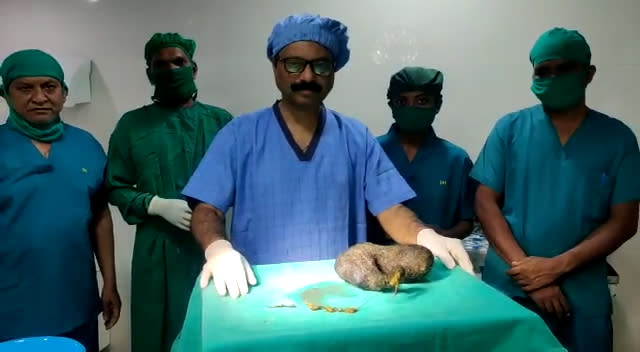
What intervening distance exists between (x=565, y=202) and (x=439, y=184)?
0.49 metres

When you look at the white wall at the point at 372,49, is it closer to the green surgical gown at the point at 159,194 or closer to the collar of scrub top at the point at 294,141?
the green surgical gown at the point at 159,194

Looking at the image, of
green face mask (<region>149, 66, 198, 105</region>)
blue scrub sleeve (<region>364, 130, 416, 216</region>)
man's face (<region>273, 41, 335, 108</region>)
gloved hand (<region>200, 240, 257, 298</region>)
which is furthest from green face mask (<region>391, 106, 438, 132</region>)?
gloved hand (<region>200, 240, 257, 298</region>)

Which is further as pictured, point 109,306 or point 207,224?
point 109,306

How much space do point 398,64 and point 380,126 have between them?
0.30 metres

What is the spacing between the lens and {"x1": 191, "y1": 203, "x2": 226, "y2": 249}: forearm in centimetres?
141

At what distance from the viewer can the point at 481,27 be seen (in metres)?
2.60

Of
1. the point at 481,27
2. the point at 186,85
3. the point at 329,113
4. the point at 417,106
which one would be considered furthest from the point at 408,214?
the point at 481,27

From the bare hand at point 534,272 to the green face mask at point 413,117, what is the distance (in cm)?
66

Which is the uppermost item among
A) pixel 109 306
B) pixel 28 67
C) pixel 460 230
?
pixel 28 67

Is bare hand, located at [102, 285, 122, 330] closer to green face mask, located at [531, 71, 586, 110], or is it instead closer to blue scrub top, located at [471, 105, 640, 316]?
blue scrub top, located at [471, 105, 640, 316]

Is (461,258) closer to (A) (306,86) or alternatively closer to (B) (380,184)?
(B) (380,184)

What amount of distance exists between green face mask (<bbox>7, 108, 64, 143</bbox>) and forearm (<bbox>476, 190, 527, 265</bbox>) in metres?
1.42

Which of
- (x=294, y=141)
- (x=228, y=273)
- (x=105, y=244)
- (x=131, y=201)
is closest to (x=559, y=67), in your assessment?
(x=294, y=141)

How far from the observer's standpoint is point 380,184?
1.58 m
